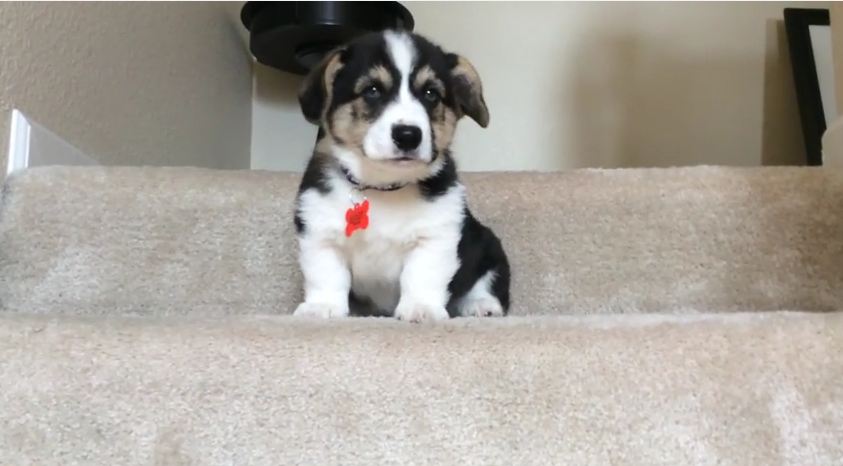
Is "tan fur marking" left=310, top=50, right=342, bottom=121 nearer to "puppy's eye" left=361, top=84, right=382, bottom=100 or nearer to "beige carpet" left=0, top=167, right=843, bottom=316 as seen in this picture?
"puppy's eye" left=361, top=84, right=382, bottom=100

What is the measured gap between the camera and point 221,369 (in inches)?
39.4

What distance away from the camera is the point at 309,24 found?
2447 millimetres

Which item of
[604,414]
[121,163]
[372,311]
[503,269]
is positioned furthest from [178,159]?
[604,414]

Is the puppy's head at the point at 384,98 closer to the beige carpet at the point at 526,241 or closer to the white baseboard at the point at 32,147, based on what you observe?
the beige carpet at the point at 526,241

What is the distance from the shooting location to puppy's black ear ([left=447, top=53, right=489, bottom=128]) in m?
1.58

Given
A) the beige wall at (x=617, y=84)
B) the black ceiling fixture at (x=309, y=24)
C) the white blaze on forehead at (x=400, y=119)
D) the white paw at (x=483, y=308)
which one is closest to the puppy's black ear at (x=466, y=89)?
the white blaze on forehead at (x=400, y=119)

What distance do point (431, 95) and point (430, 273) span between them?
1.07ft

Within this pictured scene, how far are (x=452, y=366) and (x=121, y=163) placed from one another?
1341 mm

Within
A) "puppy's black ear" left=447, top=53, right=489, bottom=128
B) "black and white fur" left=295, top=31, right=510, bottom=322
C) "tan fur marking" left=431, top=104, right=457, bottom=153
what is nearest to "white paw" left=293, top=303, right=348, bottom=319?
"black and white fur" left=295, top=31, right=510, bottom=322

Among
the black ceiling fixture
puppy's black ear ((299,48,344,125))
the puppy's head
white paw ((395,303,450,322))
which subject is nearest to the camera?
white paw ((395,303,450,322))

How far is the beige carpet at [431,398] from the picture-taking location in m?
0.96

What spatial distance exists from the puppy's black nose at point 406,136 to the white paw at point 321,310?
0.96ft

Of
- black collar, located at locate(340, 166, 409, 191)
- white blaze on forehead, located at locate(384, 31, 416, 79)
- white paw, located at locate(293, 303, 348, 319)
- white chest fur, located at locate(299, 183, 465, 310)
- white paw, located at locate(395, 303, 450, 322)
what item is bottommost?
white paw, located at locate(293, 303, 348, 319)

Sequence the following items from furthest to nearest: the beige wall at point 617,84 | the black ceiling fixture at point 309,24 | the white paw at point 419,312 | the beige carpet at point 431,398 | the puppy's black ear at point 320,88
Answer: the beige wall at point 617,84 → the black ceiling fixture at point 309,24 → the puppy's black ear at point 320,88 → the white paw at point 419,312 → the beige carpet at point 431,398
